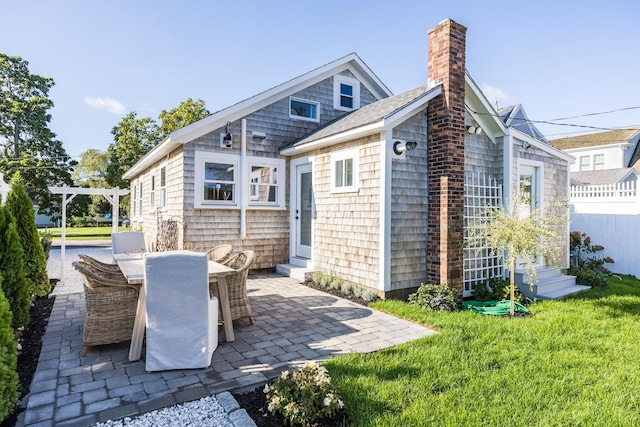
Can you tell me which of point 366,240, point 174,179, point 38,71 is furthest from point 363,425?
point 38,71

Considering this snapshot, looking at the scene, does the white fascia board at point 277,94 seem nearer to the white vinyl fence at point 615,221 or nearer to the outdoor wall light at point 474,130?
the outdoor wall light at point 474,130

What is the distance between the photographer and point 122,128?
2477cm

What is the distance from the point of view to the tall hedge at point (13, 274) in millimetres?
4109

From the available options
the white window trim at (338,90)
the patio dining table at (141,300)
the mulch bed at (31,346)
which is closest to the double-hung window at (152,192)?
the mulch bed at (31,346)

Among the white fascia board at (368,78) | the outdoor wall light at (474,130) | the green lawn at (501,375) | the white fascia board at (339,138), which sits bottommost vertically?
the green lawn at (501,375)

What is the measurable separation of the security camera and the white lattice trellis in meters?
→ 1.40

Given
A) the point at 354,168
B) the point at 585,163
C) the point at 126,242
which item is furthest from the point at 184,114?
the point at 585,163

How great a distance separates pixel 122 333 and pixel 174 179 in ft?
17.1

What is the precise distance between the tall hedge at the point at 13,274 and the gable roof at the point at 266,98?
12.2 feet

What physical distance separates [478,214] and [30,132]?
27454mm

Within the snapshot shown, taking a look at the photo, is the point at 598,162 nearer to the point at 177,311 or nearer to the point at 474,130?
the point at 474,130

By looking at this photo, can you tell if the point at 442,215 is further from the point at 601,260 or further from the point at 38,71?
the point at 38,71

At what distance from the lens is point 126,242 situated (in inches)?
268

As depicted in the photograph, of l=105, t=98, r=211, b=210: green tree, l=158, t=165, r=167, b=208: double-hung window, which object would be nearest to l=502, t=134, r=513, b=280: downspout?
l=158, t=165, r=167, b=208: double-hung window
